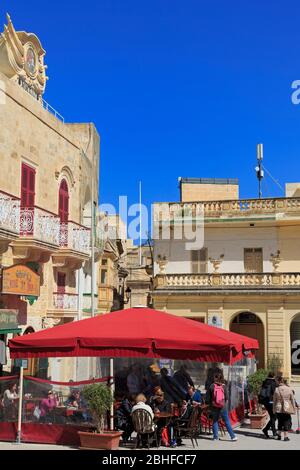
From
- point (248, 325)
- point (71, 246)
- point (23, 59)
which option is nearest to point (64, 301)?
point (71, 246)

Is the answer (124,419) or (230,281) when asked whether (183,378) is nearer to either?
(124,419)

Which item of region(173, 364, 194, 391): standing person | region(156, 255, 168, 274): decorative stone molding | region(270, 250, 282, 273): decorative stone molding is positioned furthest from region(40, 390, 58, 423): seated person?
region(270, 250, 282, 273): decorative stone molding

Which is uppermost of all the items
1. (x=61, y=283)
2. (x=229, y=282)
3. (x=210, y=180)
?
(x=210, y=180)

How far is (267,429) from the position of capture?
11805 millimetres

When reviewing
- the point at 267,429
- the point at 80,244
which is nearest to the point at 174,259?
the point at 80,244

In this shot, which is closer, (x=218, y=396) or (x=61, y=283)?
(x=218, y=396)

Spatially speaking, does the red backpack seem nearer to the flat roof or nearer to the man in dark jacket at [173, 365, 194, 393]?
the man in dark jacket at [173, 365, 194, 393]

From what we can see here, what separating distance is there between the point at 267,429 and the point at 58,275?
36.7ft

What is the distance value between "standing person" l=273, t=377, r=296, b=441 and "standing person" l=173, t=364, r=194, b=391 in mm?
1855

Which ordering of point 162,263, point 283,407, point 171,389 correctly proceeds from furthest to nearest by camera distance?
1. point 162,263
2. point 171,389
3. point 283,407

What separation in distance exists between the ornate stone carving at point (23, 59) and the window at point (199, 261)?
12.0 metres

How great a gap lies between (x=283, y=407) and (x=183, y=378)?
85.8 inches

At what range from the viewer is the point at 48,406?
10797 mm

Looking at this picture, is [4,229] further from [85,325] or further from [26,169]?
[85,325]
